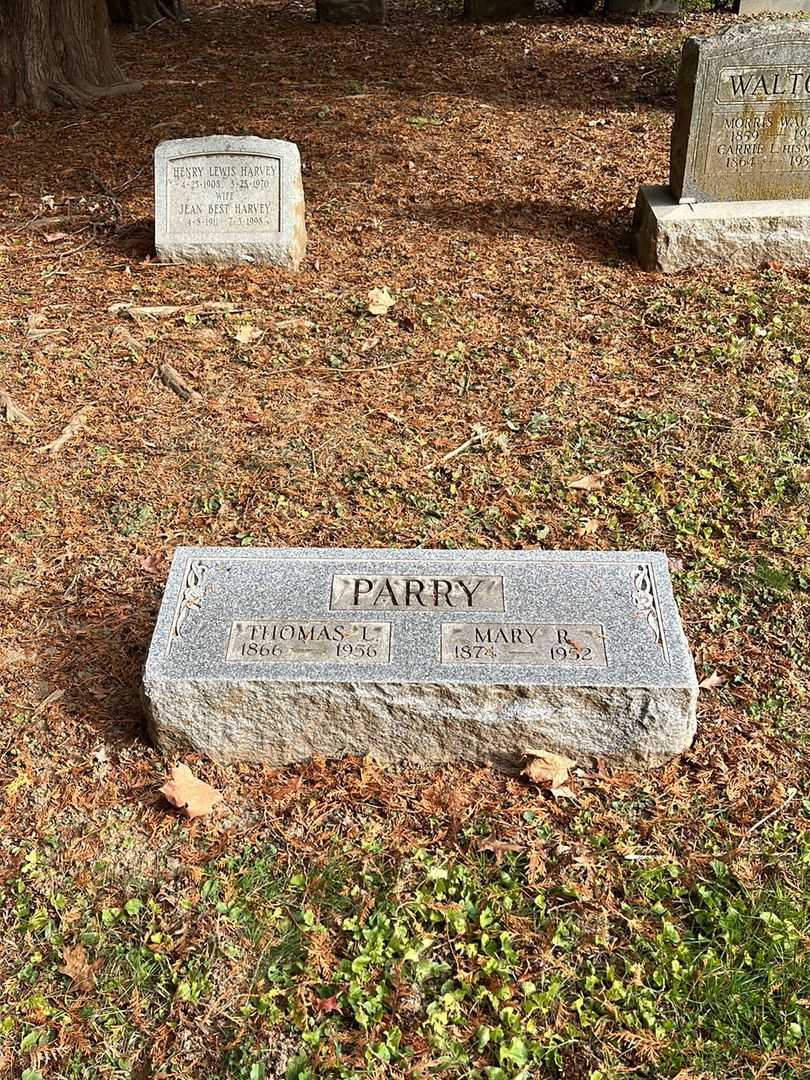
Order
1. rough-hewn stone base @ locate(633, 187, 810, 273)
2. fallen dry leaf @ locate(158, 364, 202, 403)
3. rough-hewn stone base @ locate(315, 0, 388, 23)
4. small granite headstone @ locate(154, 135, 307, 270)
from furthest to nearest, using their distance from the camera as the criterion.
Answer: rough-hewn stone base @ locate(315, 0, 388, 23)
small granite headstone @ locate(154, 135, 307, 270)
rough-hewn stone base @ locate(633, 187, 810, 273)
fallen dry leaf @ locate(158, 364, 202, 403)

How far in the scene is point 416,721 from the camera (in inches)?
123

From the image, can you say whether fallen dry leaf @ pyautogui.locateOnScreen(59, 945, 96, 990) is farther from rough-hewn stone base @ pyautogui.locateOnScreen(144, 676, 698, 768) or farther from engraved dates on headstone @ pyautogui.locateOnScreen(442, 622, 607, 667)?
engraved dates on headstone @ pyautogui.locateOnScreen(442, 622, 607, 667)

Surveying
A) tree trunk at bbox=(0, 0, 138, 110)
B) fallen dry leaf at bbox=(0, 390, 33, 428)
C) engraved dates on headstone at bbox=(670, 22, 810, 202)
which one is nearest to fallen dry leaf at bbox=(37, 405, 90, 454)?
fallen dry leaf at bbox=(0, 390, 33, 428)

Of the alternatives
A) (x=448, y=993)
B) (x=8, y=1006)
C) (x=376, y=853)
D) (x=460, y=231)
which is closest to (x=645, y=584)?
(x=376, y=853)

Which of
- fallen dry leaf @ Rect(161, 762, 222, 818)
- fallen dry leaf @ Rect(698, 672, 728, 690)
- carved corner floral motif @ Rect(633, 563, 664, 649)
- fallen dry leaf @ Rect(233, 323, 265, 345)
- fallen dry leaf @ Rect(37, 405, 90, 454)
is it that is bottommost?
fallen dry leaf @ Rect(161, 762, 222, 818)

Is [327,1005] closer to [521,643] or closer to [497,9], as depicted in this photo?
[521,643]

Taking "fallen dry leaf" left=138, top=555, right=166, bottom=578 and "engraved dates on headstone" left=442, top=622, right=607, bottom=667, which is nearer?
"engraved dates on headstone" left=442, top=622, right=607, bottom=667

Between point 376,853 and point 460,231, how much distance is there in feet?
16.1

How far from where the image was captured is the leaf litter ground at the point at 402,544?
8.57ft

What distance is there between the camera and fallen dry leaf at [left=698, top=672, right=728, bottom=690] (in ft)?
11.5

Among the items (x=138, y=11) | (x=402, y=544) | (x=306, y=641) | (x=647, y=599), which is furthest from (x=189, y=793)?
(x=138, y=11)

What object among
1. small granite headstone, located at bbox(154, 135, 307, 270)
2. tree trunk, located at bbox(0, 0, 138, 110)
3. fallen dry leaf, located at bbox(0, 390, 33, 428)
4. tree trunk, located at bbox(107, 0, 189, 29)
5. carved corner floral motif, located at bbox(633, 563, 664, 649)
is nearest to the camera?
carved corner floral motif, located at bbox(633, 563, 664, 649)

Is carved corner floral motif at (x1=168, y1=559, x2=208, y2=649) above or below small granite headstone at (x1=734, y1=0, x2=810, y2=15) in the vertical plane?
below

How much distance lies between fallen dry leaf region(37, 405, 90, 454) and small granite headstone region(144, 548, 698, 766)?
1747mm
